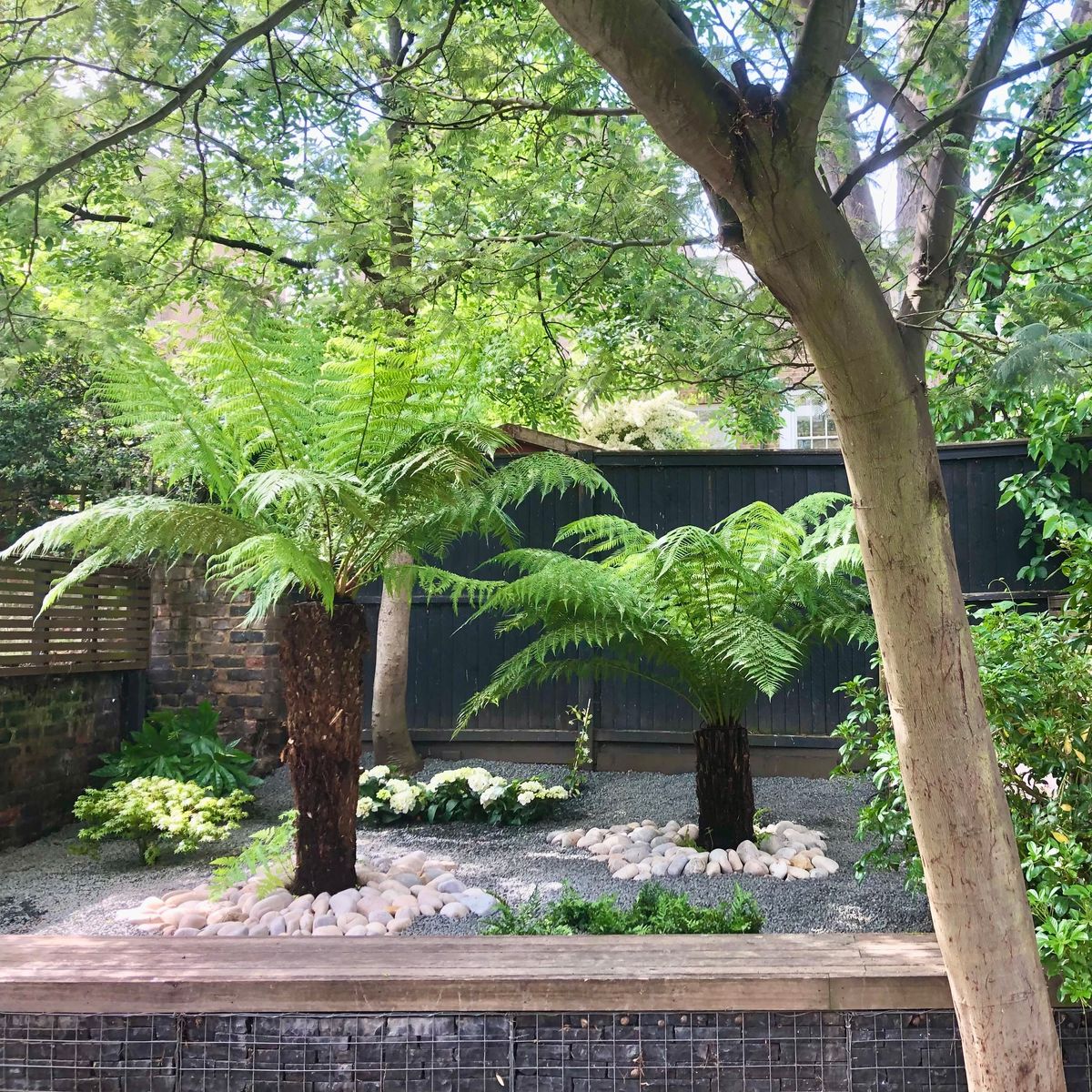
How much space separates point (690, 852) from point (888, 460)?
8.52ft

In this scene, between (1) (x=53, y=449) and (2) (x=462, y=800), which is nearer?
(2) (x=462, y=800)

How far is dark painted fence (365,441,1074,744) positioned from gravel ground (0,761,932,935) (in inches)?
14.3

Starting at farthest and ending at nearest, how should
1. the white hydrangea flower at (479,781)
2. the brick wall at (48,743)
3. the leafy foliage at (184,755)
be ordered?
the leafy foliage at (184,755) < the white hydrangea flower at (479,781) < the brick wall at (48,743)

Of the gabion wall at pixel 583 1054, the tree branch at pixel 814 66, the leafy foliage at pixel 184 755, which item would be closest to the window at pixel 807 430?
the leafy foliage at pixel 184 755

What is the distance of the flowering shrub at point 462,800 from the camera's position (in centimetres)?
488

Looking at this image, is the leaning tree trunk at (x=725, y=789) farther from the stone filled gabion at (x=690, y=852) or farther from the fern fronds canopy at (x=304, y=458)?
the fern fronds canopy at (x=304, y=458)

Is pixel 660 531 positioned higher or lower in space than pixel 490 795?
higher

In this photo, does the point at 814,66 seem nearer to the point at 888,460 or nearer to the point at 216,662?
the point at 888,460

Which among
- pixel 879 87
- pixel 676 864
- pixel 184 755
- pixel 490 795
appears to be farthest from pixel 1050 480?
pixel 184 755

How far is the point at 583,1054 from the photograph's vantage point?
8.14ft

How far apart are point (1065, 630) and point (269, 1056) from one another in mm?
2735

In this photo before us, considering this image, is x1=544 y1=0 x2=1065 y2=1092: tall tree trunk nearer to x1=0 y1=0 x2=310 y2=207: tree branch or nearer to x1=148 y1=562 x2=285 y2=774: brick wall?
x1=0 y1=0 x2=310 y2=207: tree branch

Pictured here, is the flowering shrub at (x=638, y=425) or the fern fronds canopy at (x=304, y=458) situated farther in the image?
the flowering shrub at (x=638, y=425)

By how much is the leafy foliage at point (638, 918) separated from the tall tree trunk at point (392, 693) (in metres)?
2.60
